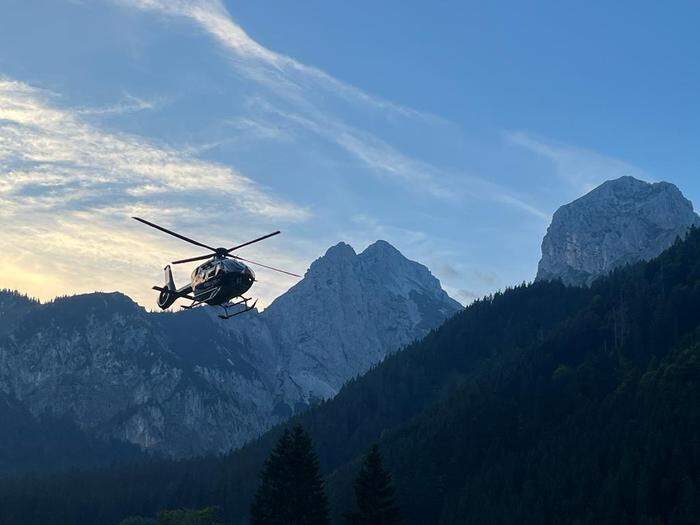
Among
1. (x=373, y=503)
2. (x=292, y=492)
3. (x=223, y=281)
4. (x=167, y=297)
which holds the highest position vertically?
(x=167, y=297)

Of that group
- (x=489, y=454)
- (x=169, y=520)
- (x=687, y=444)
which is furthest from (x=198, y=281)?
(x=489, y=454)

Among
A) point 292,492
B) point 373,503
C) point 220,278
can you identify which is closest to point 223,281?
point 220,278

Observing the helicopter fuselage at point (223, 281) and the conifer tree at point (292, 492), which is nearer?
the helicopter fuselage at point (223, 281)

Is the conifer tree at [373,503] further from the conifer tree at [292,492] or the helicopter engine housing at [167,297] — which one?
the helicopter engine housing at [167,297]

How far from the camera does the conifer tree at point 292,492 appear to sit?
93250 mm

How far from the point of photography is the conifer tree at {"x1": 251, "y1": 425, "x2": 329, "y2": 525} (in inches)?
3671

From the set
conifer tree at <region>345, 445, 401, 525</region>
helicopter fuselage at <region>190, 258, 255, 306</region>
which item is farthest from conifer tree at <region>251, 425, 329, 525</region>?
helicopter fuselage at <region>190, 258, 255, 306</region>

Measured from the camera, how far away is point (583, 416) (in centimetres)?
19838

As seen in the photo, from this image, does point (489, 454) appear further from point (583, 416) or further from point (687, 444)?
point (687, 444)

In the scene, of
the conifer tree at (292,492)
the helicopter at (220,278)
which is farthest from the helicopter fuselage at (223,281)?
the conifer tree at (292,492)

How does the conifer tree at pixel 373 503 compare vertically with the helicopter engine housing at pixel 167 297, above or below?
below

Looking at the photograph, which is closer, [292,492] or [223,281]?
[223,281]

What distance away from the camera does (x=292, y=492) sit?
95188 mm

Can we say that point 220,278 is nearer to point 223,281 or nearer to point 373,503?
point 223,281
